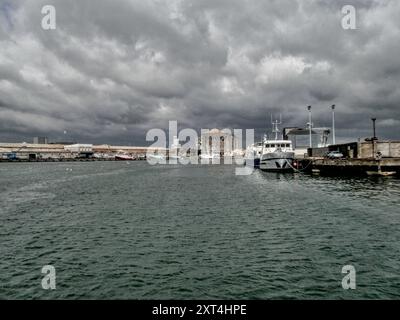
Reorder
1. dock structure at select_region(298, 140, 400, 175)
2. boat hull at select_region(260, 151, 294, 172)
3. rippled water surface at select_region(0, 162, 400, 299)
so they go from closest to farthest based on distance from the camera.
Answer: rippled water surface at select_region(0, 162, 400, 299)
dock structure at select_region(298, 140, 400, 175)
boat hull at select_region(260, 151, 294, 172)

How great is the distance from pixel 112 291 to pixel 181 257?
4.56 meters

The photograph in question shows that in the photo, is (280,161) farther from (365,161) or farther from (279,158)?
(365,161)

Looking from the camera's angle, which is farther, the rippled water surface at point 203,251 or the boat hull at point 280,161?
the boat hull at point 280,161

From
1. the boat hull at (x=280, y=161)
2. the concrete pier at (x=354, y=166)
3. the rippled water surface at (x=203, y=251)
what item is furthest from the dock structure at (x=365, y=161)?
the rippled water surface at (x=203, y=251)

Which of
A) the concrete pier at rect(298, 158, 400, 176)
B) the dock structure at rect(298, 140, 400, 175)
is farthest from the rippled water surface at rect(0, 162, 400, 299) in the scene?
the dock structure at rect(298, 140, 400, 175)

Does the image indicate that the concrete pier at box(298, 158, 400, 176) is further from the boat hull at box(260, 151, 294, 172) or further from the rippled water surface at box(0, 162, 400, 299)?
the rippled water surface at box(0, 162, 400, 299)

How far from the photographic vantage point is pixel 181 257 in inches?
622

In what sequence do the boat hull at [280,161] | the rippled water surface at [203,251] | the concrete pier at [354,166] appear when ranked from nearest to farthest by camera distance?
1. the rippled water surface at [203,251]
2. the concrete pier at [354,166]
3. the boat hull at [280,161]

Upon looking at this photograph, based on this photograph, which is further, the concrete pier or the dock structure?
the dock structure

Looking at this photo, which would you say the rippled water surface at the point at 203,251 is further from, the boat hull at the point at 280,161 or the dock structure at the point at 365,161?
the boat hull at the point at 280,161

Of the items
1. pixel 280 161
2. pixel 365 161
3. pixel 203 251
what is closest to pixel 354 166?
pixel 365 161
